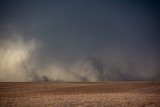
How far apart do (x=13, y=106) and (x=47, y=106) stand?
4080 millimetres

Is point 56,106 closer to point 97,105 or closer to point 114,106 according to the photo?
point 97,105

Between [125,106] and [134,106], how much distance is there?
100 cm

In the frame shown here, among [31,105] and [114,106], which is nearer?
[114,106]

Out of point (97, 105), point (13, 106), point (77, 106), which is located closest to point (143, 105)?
point (97, 105)

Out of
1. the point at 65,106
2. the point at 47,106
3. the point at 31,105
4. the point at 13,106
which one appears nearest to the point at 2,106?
the point at 13,106

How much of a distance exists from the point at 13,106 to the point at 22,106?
1.03 metres

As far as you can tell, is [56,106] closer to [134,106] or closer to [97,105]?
[97,105]

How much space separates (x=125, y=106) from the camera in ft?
83.1

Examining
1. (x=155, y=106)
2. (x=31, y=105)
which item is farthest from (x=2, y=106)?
(x=155, y=106)

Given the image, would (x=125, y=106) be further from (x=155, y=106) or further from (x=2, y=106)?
(x=2, y=106)

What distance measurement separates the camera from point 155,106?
25.0 meters

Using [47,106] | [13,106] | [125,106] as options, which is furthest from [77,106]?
[13,106]

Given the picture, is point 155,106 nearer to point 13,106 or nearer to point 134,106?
point 134,106

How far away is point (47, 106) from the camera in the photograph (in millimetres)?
26047
